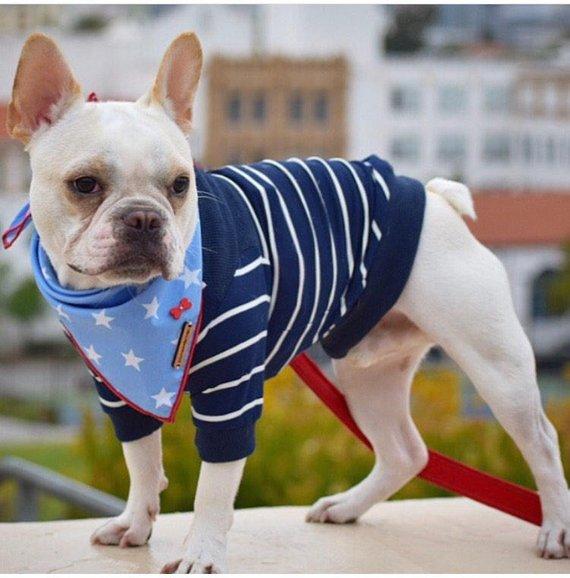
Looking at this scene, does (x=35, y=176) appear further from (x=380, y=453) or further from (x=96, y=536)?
(x=380, y=453)

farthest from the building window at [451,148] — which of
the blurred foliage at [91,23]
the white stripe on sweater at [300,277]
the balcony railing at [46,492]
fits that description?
the white stripe on sweater at [300,277]

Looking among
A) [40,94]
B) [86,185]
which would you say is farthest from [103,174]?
[40,94]

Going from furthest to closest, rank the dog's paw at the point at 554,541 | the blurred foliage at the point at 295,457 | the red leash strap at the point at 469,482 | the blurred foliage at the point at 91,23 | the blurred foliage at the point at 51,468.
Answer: the blurred foliage at the point at 91,23 < the blurred foliage at the point at 51,468 < the blurred foliage at the point at 295,457 < the red leash strap at the point at 469,482 < the dog's paw at the point at 554,541

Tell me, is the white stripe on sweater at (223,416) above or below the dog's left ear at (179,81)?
below

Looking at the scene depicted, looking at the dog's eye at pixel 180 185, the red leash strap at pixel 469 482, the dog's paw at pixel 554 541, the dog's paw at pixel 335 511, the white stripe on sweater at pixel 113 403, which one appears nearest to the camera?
the dog's eye at pixel 180 185

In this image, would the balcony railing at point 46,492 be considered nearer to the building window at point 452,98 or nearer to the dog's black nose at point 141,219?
the dog's black nose at point 141,219

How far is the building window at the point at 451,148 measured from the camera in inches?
323

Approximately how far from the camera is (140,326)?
74.0 inches

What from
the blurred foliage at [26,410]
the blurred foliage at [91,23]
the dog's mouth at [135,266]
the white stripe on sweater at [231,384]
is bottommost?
the blurred foliage at [26,410]

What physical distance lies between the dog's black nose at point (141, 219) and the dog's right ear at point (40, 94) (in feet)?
0.97

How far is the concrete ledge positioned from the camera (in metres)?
2.21

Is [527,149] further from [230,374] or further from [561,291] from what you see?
[230,374]

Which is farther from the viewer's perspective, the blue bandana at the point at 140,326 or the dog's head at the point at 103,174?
the blue bandana at the point at 140,326

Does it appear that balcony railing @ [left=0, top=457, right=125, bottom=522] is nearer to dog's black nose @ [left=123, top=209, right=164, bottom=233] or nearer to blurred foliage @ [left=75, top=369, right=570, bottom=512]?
blurred foliage @ [left=75, top=369, right=570, bottom=512]
